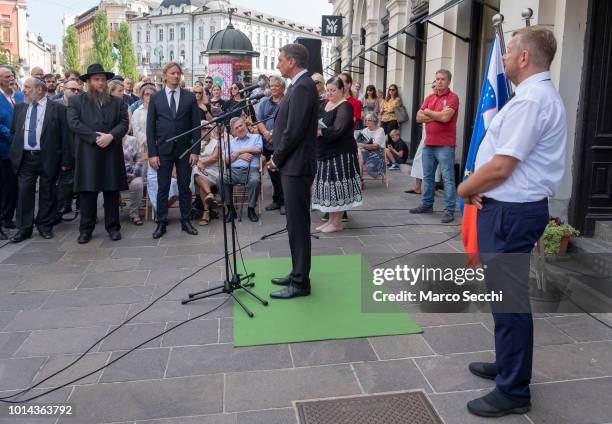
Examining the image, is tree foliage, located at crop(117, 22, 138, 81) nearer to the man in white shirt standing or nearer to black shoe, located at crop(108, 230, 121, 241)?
black shoe, located at crop(108, 230, 121, 241)

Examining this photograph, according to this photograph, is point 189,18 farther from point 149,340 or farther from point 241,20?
point 149,340

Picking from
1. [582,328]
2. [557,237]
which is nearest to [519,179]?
[582,328]

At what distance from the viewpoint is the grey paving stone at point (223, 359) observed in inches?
138

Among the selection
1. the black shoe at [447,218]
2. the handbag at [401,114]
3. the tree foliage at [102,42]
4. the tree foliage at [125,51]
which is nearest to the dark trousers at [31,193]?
the black shoe at [447,218]

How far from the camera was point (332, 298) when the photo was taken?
4754 mm

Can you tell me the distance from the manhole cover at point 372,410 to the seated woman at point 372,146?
7.16m

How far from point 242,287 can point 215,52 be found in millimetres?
A: 19348

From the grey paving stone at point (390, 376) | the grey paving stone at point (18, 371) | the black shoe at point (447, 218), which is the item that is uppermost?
the black shoe at point (447, 218)

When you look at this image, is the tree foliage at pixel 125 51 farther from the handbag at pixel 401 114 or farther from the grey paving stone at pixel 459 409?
the grey paving stone at pixel 459 409

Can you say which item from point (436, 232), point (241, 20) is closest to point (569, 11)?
point (436, 232)

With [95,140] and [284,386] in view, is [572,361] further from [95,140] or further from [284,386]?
[95,140]

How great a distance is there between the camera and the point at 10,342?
156 inches

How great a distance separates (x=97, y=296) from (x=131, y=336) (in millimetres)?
1033

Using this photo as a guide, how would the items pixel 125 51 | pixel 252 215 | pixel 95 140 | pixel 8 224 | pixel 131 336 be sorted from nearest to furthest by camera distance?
1. pixel 131 336
2. pixel 95 140
3. pixel 8 224
4. pixel 252 215
5. pixel 125 51
